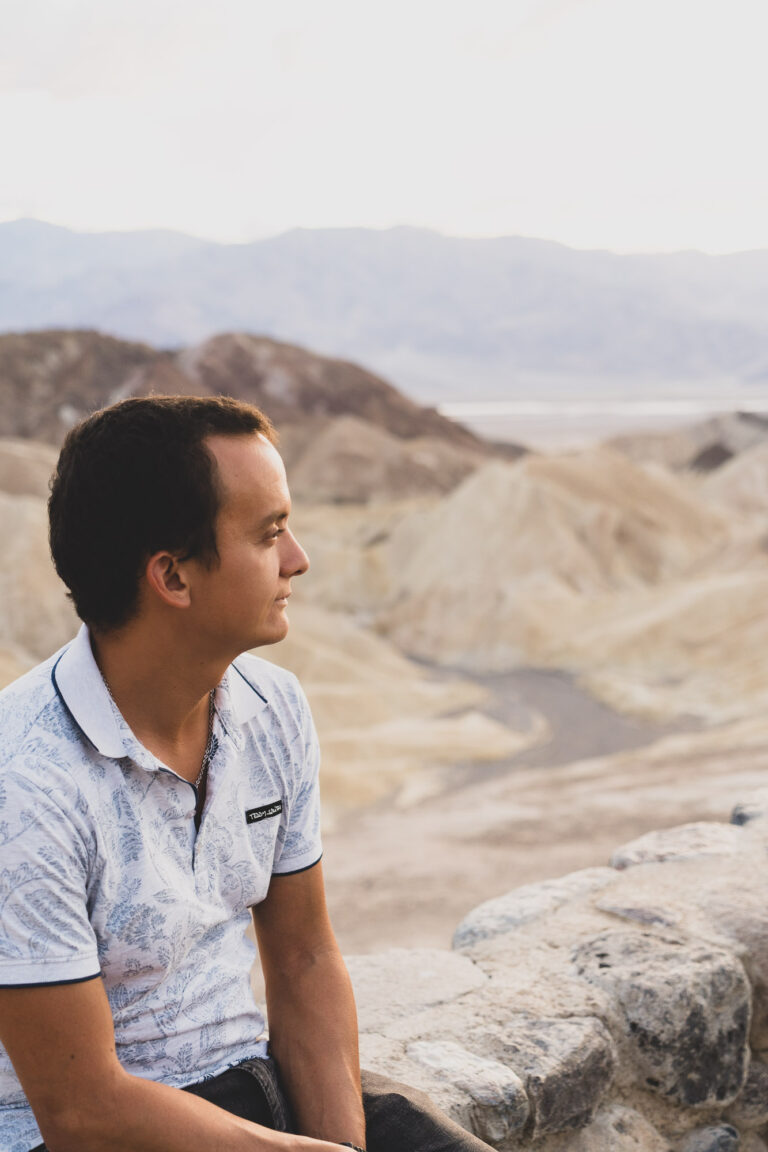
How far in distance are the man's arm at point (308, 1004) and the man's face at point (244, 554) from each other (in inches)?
17.8

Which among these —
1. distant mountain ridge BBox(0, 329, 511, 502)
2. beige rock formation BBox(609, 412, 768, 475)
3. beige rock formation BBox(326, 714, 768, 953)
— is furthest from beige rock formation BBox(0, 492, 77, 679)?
beige rock formation BBox(609, 412, 768, 475)

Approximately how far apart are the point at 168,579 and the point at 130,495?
0.40 ft

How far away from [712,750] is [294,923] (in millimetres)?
11384

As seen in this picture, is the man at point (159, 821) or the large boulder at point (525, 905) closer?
the man at point (159, 821)

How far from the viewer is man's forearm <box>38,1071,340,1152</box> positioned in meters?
1.37

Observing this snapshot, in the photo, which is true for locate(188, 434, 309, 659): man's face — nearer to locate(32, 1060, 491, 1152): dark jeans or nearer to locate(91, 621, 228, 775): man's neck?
locate(91, 621, 228, 775): man's neck

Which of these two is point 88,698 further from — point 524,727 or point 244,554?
point 524,727

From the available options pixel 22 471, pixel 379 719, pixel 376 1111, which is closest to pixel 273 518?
pixel 376 1111

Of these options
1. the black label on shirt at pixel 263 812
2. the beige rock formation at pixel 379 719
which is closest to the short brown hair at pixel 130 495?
the black label on shirt at pixel 263 812

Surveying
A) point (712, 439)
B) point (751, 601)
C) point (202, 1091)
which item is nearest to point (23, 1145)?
point (202, 1091)

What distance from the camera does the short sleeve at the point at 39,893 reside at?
1324 millimetres

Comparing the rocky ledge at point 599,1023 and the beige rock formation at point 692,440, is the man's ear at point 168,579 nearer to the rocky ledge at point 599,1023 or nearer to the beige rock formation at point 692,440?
the rocky ledge at point 599,1023

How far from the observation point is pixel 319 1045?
173 cm

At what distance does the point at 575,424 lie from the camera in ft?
278
